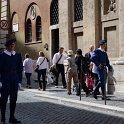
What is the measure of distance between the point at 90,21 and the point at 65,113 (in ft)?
23.7

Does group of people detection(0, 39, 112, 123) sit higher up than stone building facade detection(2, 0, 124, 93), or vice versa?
stone building facade detection(2, 0, 124, 93)

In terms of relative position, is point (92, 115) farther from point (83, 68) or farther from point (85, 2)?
point (85, 2)

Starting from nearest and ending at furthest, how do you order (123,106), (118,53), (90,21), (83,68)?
(123,106), (83,68), (118,53), (90,21)

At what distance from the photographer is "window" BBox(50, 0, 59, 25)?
1988cm

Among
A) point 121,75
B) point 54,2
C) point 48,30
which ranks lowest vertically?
point 121,75

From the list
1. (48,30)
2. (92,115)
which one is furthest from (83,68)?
(48,30)

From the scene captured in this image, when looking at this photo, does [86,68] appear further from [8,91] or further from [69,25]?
[69,25]

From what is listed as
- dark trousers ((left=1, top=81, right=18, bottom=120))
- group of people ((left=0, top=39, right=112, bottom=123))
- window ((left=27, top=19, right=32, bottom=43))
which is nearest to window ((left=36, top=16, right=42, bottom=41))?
window ((left=27, top=19, right=32, bottom=43))

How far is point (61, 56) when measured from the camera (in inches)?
648

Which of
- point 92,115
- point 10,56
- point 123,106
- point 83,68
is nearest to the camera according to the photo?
point 10,56

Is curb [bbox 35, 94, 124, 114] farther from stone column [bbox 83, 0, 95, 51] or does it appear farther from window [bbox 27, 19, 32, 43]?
window [bbox 27, 19, 32, 43]

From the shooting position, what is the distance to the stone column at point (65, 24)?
18.3 meters

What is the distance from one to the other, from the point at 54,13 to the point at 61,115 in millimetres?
11371

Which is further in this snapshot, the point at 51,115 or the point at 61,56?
the point at 61,56
